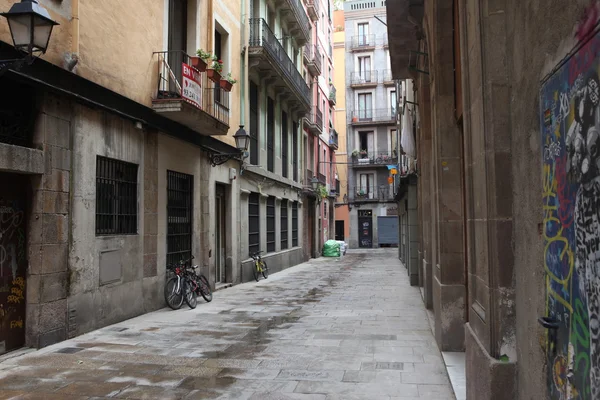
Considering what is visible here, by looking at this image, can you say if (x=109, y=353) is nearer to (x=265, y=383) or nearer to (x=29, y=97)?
Result: (x=265, y=383)

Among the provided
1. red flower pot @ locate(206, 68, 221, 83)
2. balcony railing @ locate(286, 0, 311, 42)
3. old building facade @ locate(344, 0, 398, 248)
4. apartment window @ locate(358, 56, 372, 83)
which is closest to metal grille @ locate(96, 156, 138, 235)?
red flower pot @ locate(206, 68, 221, 83)

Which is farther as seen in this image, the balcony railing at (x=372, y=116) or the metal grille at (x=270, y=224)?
the balcony railing at (x=372, y=116)

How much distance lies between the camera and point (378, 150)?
134 feet

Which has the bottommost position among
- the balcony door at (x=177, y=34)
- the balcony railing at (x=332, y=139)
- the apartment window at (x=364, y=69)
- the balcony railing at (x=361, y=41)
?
the balcony door at (x=177, y=34)

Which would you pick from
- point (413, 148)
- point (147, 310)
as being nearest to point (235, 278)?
point (147, 310)

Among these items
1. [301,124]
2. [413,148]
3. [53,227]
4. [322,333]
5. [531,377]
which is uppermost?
[301,124]

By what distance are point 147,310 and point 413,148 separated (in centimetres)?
712

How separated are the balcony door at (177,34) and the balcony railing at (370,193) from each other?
29.5 m

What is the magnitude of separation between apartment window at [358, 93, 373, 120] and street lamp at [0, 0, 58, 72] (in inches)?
1457

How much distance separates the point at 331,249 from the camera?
29.2m

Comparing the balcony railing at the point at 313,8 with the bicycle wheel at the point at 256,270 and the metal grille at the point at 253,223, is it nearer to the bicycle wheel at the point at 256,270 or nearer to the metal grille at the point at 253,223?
the metal grille at the point at 253,223

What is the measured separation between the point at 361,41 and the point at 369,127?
7.56 metres

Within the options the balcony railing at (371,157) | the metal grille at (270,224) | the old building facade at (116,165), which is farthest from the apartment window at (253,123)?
the balcony railing at (371,157)

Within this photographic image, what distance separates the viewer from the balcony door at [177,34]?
11.3m
